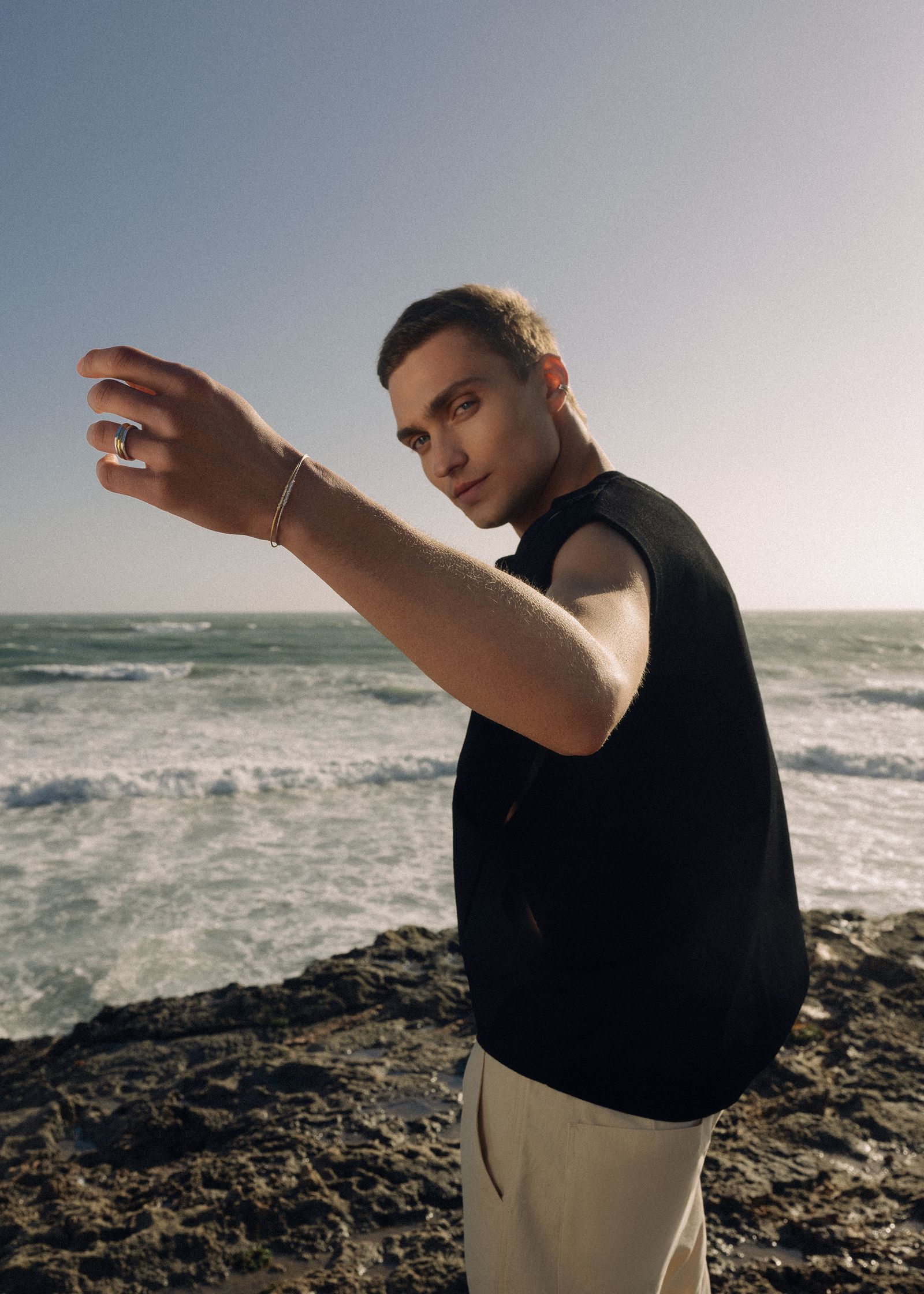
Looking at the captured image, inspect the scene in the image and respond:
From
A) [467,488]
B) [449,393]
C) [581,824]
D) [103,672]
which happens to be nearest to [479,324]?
[449,393]

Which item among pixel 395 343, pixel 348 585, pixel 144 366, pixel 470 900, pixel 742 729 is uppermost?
pixel 395 343

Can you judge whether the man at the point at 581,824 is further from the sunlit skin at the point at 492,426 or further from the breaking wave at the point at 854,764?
the breaking wave at the point at 854,764

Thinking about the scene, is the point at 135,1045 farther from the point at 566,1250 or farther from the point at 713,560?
the point at 713,560

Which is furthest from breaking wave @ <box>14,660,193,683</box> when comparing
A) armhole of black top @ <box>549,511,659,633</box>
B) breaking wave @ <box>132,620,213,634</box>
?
armhole of black top @ <box>549,511,659,633</box>

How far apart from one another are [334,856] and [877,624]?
8385 centimetres

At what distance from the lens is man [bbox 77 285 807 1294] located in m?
0.69

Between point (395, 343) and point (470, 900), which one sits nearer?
point (470, 900)

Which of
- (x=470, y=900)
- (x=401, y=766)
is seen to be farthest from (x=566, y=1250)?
(x=401, y=766)

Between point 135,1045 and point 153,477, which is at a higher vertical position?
point 153,477

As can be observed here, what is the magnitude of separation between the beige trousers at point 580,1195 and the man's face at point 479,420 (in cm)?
88

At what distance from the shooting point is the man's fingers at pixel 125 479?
72 cm

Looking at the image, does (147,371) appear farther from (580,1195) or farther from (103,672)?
(103,672)

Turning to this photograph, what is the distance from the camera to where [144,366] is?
69 centimetres

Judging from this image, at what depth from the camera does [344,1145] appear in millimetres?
2879
